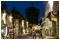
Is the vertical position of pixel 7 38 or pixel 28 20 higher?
pixel 28 20

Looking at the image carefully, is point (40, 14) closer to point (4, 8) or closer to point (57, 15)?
point (57, 15)

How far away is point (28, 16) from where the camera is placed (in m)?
1.58

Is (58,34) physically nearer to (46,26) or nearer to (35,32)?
(46,26)

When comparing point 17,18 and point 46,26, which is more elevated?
point 17,18

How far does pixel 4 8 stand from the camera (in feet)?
5.15

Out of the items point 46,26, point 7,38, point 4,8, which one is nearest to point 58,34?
point 46,26

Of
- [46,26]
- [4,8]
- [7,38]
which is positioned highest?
[4,8]

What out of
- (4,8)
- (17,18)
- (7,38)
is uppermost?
(4,8)

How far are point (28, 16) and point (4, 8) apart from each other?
0.35m

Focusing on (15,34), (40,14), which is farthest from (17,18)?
(40,14)

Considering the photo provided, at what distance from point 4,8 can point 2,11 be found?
2.0 inches

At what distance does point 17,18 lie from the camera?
1574mm

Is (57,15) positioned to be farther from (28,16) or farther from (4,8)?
(4,8)

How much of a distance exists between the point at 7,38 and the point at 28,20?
38 cm
